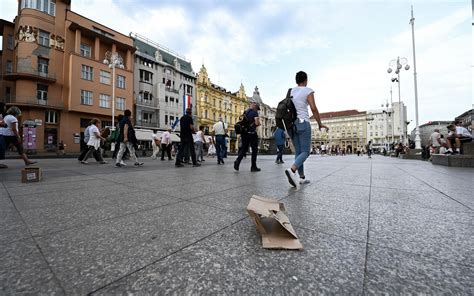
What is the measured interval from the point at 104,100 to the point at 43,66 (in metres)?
6.94

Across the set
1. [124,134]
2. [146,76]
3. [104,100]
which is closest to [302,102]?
[124,134]

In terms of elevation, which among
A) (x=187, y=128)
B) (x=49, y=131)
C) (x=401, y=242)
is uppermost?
(x=49, y=131)

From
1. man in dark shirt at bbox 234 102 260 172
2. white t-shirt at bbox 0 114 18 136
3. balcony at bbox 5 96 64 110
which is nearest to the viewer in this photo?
white t-shirt at bbox 0 114 18 136

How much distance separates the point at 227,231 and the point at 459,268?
51.8 inches

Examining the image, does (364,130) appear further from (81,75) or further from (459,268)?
(459,268)

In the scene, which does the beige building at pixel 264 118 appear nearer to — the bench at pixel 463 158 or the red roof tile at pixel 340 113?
the red roof tile at pixel 340 113


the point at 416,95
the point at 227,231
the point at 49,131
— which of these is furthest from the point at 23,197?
the point at 49,131

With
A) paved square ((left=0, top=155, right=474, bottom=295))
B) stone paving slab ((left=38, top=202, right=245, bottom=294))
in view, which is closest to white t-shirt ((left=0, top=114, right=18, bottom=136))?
paved square ((left=0, top=155, right=474, bottom=295))

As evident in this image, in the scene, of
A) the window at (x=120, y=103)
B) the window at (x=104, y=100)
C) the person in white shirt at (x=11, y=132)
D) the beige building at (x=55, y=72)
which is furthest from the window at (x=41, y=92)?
the person in white shirt at (x=11, y=132)

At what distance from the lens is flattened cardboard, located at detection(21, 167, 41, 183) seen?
379cm

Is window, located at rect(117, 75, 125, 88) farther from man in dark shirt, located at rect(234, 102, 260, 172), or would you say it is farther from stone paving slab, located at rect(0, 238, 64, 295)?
stone paving slab, located at rect(0, 238, 64, 295)

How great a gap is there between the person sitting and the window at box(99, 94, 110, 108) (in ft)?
111

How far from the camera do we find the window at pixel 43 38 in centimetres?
2503

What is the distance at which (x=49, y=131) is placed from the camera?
985 inches
